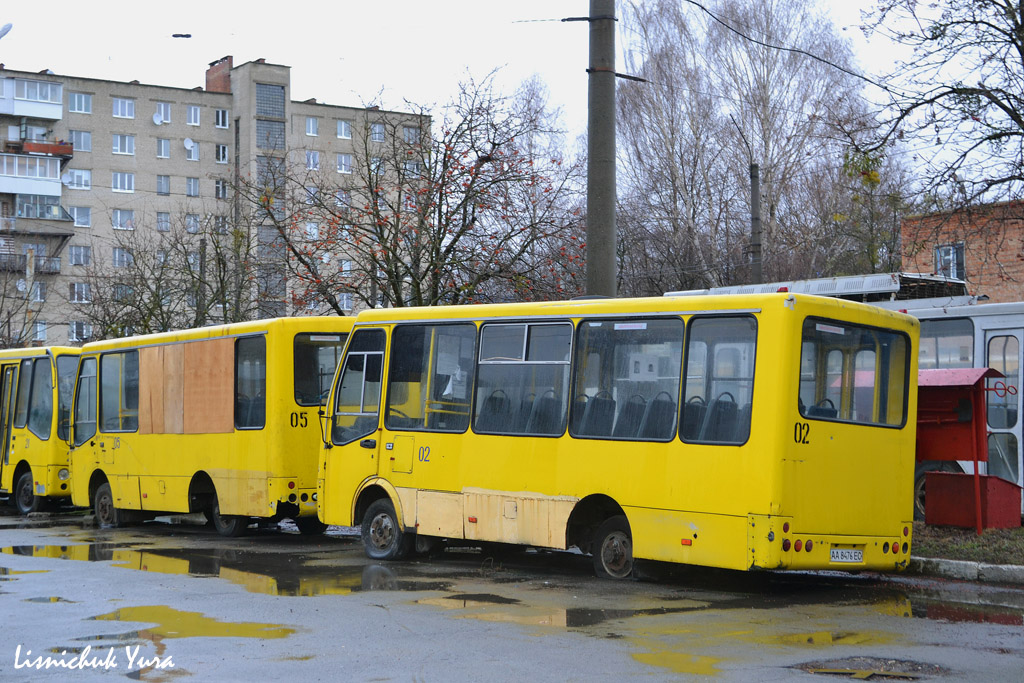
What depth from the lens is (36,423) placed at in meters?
23.6

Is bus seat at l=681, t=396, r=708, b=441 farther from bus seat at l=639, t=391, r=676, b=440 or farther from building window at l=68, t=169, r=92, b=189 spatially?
building window at l=68, t=169, r=92, b=189

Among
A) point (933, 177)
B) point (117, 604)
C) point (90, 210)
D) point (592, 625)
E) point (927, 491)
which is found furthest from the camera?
point (90, 210)

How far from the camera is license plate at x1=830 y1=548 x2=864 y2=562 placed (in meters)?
10.9

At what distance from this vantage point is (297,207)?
80.3 feet

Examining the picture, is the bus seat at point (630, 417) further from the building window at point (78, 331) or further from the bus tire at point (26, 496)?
the building window at point (78, 331)

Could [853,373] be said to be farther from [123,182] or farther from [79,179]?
[123,182]

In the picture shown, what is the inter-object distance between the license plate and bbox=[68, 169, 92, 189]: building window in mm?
69755

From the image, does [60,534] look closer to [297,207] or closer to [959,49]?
[297,207]

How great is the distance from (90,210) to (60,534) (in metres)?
59.3

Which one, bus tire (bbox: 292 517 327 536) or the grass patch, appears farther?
bus tire (bbox: 292 517 327 536)

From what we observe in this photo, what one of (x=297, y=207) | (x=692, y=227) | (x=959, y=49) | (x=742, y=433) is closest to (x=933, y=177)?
(x=959, y=49)

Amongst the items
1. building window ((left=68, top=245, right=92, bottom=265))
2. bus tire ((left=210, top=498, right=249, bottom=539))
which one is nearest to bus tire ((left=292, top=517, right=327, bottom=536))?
bus tire ((left=210, top=498, right=249, bottom=539))

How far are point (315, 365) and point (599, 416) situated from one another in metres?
5.65

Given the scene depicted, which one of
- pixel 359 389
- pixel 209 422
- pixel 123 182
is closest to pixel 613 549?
pixel 359 389
